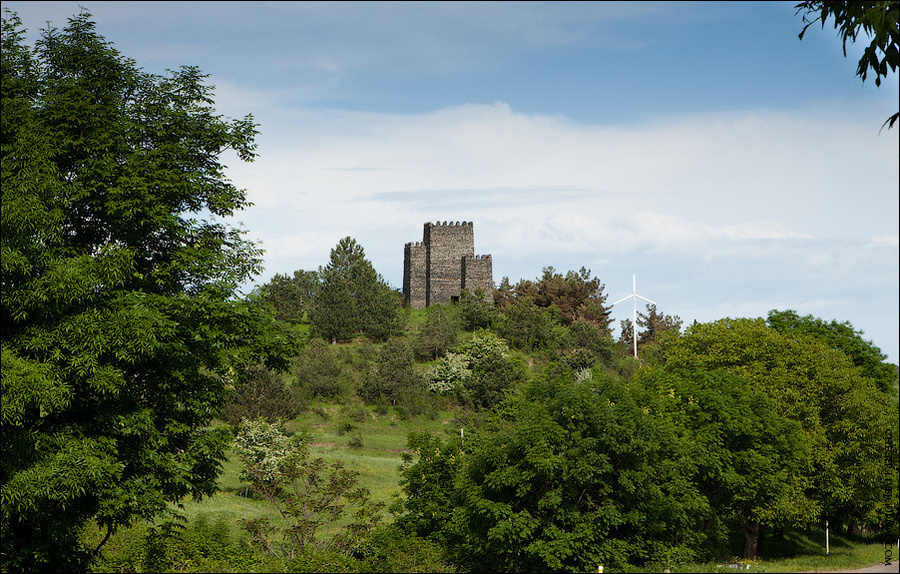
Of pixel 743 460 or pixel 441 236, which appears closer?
pixel 743 460

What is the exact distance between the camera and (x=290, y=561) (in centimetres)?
1991

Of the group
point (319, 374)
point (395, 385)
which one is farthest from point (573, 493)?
point (319, 374)

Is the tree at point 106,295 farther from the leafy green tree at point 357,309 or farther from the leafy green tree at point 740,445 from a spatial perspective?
the leafy green tree at point 357,309

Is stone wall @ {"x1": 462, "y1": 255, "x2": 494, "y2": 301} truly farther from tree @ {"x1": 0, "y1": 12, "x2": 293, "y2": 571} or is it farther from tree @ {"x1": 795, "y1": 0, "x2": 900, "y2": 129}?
tree @ {"x1": 795, "y1": 0, "x2": 900, "y2": 129}

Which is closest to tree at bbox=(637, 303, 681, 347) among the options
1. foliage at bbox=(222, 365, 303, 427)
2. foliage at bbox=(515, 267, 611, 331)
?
foliage at bbox=(515, 267, 611, 331)

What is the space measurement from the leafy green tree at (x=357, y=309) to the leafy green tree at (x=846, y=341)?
1440 inches

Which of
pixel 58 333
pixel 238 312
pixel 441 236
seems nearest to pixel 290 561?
pixel 238 312

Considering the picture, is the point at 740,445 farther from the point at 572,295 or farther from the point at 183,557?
the point at 572,295

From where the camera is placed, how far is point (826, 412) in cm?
4297

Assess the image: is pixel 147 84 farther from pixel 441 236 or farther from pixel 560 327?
pixel 441 236

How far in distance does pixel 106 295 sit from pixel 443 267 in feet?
287

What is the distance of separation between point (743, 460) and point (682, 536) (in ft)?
30.0

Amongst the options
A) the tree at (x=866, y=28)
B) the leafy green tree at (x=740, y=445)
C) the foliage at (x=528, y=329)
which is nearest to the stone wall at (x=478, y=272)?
the foliage at (x=528, y=329)

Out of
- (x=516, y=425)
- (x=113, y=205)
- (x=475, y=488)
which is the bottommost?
(x=475, y=488)
